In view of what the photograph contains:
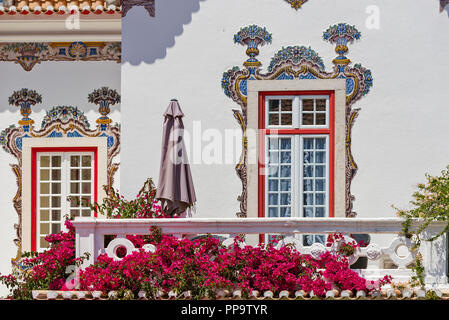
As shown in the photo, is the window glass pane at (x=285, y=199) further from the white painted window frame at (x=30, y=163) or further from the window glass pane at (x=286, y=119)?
the white painted window frame at (x=30, y=163)

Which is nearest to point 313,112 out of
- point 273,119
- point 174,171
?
point 273,119

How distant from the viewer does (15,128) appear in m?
11.2

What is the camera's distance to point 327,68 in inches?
387

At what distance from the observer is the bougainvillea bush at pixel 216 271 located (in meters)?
7.65

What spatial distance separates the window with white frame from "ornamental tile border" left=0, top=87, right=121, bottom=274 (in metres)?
0.34

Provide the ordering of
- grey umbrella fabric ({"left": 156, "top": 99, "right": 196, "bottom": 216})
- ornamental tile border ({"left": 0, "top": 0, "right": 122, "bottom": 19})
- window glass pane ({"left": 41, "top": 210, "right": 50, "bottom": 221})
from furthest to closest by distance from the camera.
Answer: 1. window glass pane ({"left": 41, "top": 210, "right": 50, "bottom": 221})
2. ornamental tile border ({"left": 0, "top": 0, "right": 122, "bottom": 19})
3. grey umbrella fabric ({"left": 156, "top": 99, "right": 196, "bottom": 216})

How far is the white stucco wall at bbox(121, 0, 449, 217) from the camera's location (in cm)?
958

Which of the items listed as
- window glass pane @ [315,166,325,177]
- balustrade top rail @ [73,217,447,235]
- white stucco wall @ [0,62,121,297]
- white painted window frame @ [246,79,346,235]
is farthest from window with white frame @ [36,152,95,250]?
window glass pane @ [315,166,325,177]

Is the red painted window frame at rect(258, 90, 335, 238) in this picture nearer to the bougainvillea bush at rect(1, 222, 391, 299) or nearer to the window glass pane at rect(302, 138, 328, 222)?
the window glass pane at rect(302, 138, 328, 222)

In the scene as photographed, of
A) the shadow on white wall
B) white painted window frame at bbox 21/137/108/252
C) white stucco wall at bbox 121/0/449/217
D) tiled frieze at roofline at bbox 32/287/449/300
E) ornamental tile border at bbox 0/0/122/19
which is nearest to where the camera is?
tiled frieze at roofline at bbox 32/287/449/300

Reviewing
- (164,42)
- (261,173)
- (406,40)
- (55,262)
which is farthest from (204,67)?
(55,262)

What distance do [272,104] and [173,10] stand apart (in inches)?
85.2

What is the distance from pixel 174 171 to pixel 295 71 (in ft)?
8.40

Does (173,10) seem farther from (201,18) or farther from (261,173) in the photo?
(261,173)
